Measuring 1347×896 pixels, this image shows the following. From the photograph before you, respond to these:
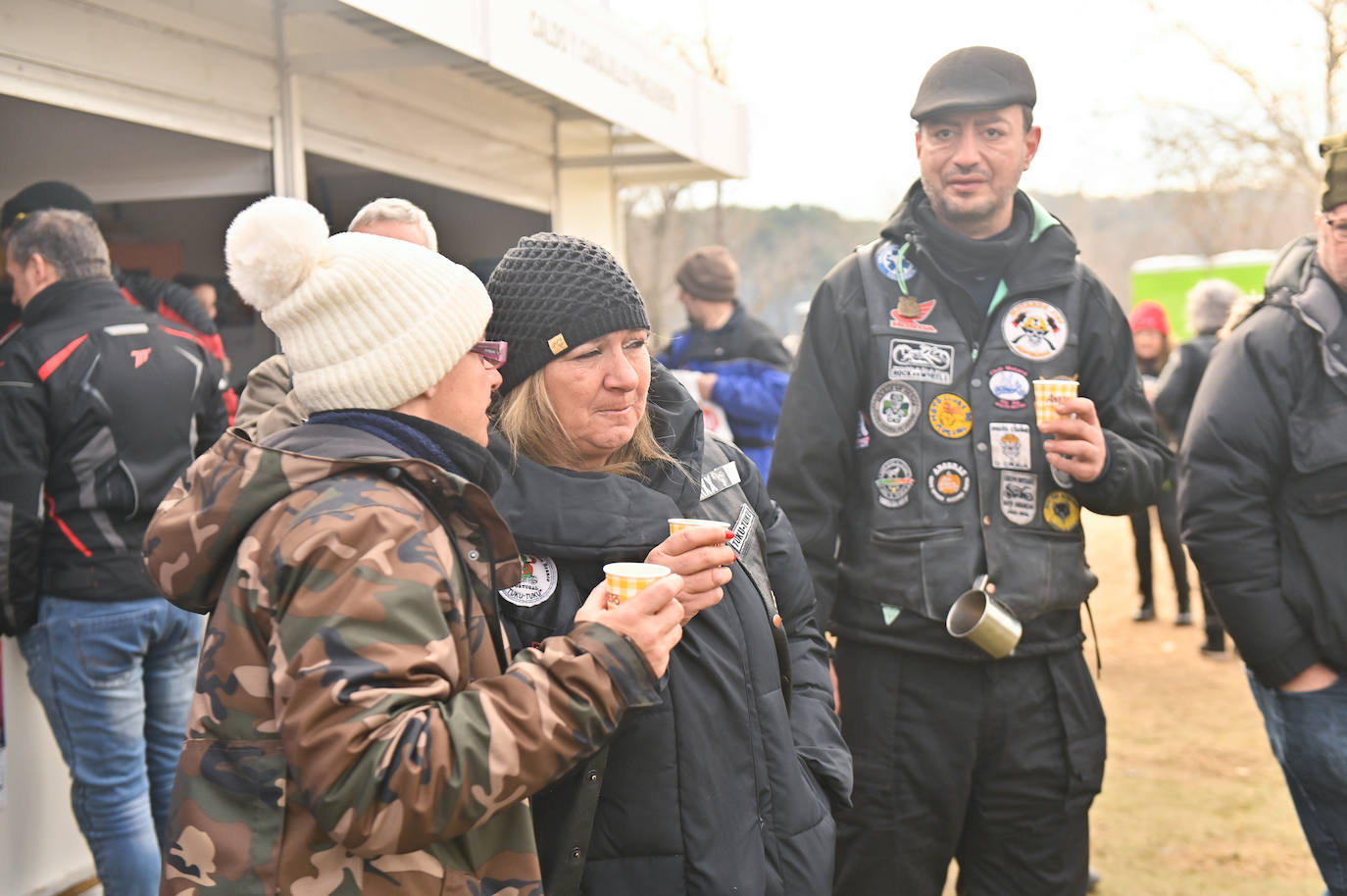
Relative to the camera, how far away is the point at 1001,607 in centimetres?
285

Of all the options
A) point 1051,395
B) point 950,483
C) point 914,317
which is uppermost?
point 914,317

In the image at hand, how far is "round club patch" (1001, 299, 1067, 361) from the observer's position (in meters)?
3.02

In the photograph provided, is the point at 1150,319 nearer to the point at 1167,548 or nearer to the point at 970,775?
the point at 1167,548

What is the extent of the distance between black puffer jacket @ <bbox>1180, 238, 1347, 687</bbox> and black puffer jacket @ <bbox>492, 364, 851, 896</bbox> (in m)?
1.59

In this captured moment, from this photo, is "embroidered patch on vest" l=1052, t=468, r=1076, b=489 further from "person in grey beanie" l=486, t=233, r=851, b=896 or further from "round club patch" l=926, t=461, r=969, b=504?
"person in grey beanie" l=486, t=233, r=851, b=896

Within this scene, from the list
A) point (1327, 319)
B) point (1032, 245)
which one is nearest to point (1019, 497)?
point (1032, 245)

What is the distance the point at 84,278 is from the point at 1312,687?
3814 mm

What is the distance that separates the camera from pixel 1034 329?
Answer: 303 centimetres

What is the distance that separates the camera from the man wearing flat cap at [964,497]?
2939 millimetres

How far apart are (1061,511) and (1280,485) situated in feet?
2.19

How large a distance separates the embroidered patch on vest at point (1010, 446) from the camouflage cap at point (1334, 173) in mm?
1053

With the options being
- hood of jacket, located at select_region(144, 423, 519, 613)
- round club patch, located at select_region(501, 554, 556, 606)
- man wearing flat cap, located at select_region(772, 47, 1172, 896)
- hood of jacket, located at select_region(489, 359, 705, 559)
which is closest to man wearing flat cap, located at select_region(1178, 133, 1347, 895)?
man wearing flat cap, located at select_region(772, 47, 1172, 896)

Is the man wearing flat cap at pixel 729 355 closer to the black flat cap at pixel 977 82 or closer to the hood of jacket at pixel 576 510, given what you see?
the black flat cap at pixel 977 82

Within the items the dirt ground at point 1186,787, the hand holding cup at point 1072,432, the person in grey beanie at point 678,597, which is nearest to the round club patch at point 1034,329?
the hand holding cup at point 1072,432
